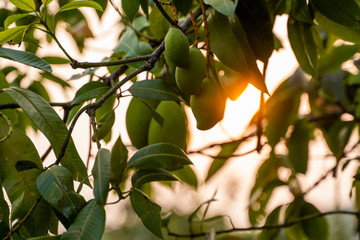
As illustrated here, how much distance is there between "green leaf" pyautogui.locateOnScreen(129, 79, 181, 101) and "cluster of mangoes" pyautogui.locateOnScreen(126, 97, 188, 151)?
0.24 feet

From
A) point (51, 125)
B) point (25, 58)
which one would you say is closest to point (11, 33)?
point (25, 58)

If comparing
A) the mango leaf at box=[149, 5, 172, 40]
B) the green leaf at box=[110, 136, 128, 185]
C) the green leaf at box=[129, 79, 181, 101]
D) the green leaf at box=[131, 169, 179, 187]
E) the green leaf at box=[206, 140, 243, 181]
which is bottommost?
the green leaf at box=[206, 140, 243, 181]

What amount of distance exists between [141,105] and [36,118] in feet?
0.83

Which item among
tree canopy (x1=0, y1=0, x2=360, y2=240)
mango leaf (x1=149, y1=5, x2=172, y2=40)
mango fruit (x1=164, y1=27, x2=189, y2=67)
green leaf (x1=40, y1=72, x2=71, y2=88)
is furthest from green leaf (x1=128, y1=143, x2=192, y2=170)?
green leaf (x1=40, y1=72, x2=71, y2=88)

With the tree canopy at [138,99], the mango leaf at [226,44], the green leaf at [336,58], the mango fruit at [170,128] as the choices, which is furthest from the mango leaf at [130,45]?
the green leaf at [336,58]

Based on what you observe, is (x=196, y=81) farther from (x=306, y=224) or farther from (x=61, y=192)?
(x=306, y=224)

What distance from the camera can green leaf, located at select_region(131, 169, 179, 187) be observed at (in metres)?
0.53

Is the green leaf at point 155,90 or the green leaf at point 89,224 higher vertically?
the green leaf at point 155,90

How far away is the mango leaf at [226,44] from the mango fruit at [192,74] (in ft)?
0.10

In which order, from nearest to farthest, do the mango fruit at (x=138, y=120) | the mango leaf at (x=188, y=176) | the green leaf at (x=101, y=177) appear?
the green leaf at (x=101, y=177), the mango fruit at (x=138, y=120), the mango leaf at (x=188, y=176)

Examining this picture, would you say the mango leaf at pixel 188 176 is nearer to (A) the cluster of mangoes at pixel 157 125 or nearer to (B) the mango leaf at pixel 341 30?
(A) the cluster of mangoes at pixel 157 125

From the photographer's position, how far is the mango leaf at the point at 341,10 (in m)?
0.62

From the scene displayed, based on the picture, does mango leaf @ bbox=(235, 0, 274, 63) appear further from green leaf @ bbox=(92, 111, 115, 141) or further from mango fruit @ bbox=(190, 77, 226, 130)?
green leaf @ bbox=(92, 111, 115, 141)

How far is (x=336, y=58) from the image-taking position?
998mm
